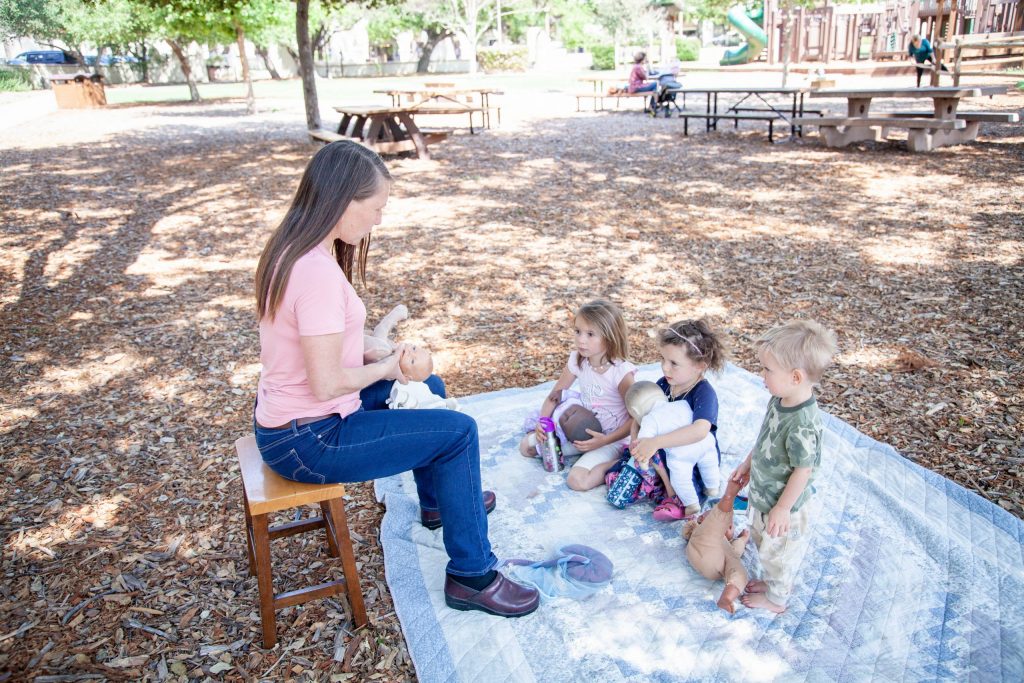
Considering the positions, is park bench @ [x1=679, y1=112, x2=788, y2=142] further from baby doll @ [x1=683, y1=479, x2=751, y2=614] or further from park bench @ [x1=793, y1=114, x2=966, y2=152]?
baby doll @ [x1=683, y1=479, x2=751, y2=614]

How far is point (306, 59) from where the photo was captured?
13.0 metres

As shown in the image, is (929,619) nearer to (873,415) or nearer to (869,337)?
(873,415)

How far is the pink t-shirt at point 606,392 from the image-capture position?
3385mm

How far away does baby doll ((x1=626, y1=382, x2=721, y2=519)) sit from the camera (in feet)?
9.92

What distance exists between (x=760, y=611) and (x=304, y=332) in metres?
1.74

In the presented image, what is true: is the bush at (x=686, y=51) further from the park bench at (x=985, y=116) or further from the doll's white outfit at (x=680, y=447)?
the doll's white outfit at (x=680, y=447)

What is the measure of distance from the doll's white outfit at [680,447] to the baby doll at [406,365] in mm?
802

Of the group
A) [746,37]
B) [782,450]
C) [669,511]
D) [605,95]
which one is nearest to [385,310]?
[669,511]

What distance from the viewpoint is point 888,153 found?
10383 mm

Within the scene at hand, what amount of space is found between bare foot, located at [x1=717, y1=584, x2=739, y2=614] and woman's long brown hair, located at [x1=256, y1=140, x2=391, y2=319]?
1.72 metres

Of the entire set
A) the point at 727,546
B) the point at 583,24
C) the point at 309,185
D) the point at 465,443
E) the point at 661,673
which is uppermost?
the point at 583,24

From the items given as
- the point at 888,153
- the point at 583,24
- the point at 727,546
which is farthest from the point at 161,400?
the point at 583,24

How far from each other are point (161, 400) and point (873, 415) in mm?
3804

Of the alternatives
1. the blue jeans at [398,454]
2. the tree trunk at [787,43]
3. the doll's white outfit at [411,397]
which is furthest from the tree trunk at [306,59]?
the blue jeans at [398,454]
